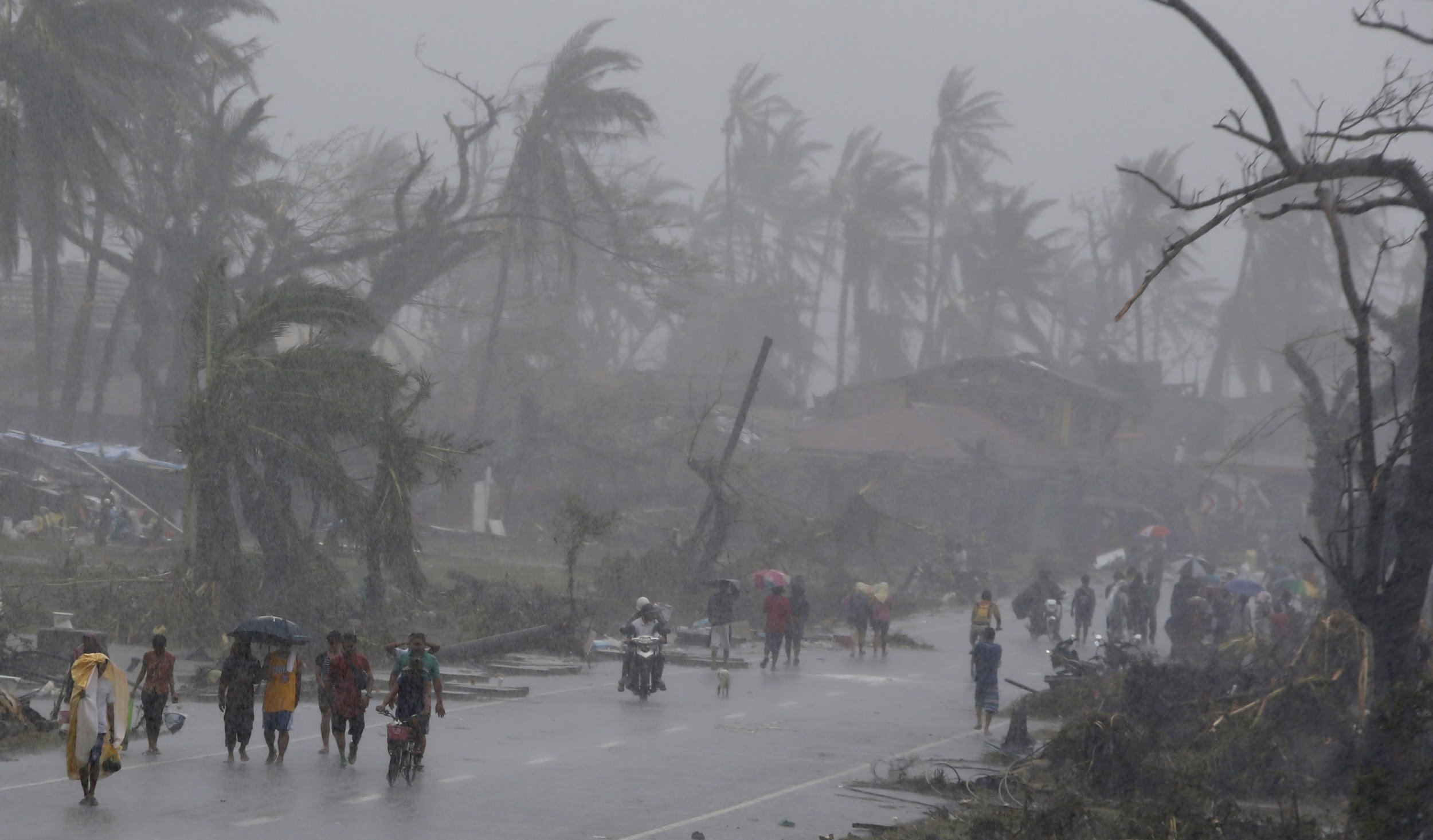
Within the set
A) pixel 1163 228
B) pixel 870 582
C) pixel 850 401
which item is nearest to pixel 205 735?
pixel 870 582

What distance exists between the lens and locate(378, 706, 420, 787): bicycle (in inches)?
487

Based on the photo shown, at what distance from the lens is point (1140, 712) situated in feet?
54.0

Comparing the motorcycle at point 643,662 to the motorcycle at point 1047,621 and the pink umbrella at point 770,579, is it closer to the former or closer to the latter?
the pink umbrella at point 770,579

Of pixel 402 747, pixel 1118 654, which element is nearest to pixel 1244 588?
pixel 1118 654

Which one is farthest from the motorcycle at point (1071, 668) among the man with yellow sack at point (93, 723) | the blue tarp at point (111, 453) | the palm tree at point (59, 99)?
the blue tarp at point (111, 453)

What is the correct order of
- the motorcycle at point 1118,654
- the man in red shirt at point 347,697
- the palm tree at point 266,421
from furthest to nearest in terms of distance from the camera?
the palm tree at point 266,421, the motorcycle at point 1118,654, the man in red shirt at point 347,697

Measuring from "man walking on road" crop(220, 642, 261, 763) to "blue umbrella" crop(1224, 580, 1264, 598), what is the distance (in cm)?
2154

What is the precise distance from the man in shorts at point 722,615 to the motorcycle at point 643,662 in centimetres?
371

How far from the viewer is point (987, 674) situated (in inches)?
709

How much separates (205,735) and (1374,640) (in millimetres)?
10680

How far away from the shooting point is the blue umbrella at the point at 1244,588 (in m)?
29.3

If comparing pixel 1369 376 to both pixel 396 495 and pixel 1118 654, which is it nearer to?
pixel 1118 654

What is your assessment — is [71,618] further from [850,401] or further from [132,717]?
[850,401]

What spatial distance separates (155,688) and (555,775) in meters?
3.63
